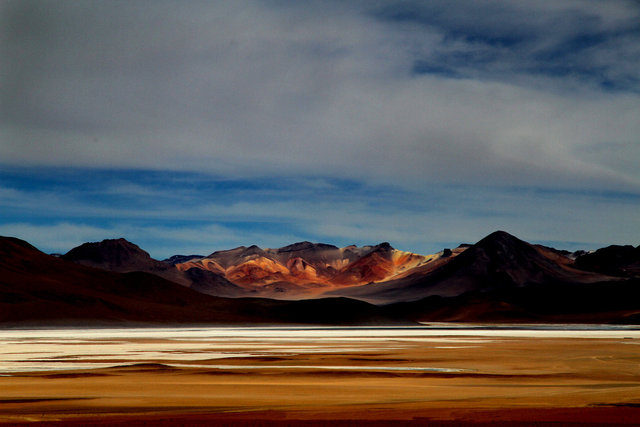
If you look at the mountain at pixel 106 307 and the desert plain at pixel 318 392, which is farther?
the mountain at pixel 106 307

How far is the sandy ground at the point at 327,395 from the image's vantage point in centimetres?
1695

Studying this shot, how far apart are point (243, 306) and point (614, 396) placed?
180 m

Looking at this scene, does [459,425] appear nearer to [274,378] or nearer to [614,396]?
[614,396]

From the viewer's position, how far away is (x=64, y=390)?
22.3m

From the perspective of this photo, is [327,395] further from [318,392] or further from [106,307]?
[106,307]

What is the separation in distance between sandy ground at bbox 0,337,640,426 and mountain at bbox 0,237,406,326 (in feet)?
419

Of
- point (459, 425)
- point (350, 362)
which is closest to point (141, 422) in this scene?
point (459, 425)

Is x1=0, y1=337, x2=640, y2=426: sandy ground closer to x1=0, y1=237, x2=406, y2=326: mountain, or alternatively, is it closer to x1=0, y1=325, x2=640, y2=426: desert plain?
x1=0, y1=325, x2=640, y2=426: desert plain

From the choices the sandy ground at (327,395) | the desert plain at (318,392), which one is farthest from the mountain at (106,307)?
the sandy ground at (327,395)

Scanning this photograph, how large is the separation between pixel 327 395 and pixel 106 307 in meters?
154

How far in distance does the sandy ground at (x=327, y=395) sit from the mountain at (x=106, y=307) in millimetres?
127698

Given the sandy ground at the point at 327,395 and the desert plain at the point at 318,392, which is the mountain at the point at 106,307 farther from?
the sandy ground at the point at 327,395

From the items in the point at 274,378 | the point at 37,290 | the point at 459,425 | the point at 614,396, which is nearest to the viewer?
the point at 459,425

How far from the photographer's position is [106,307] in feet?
550
